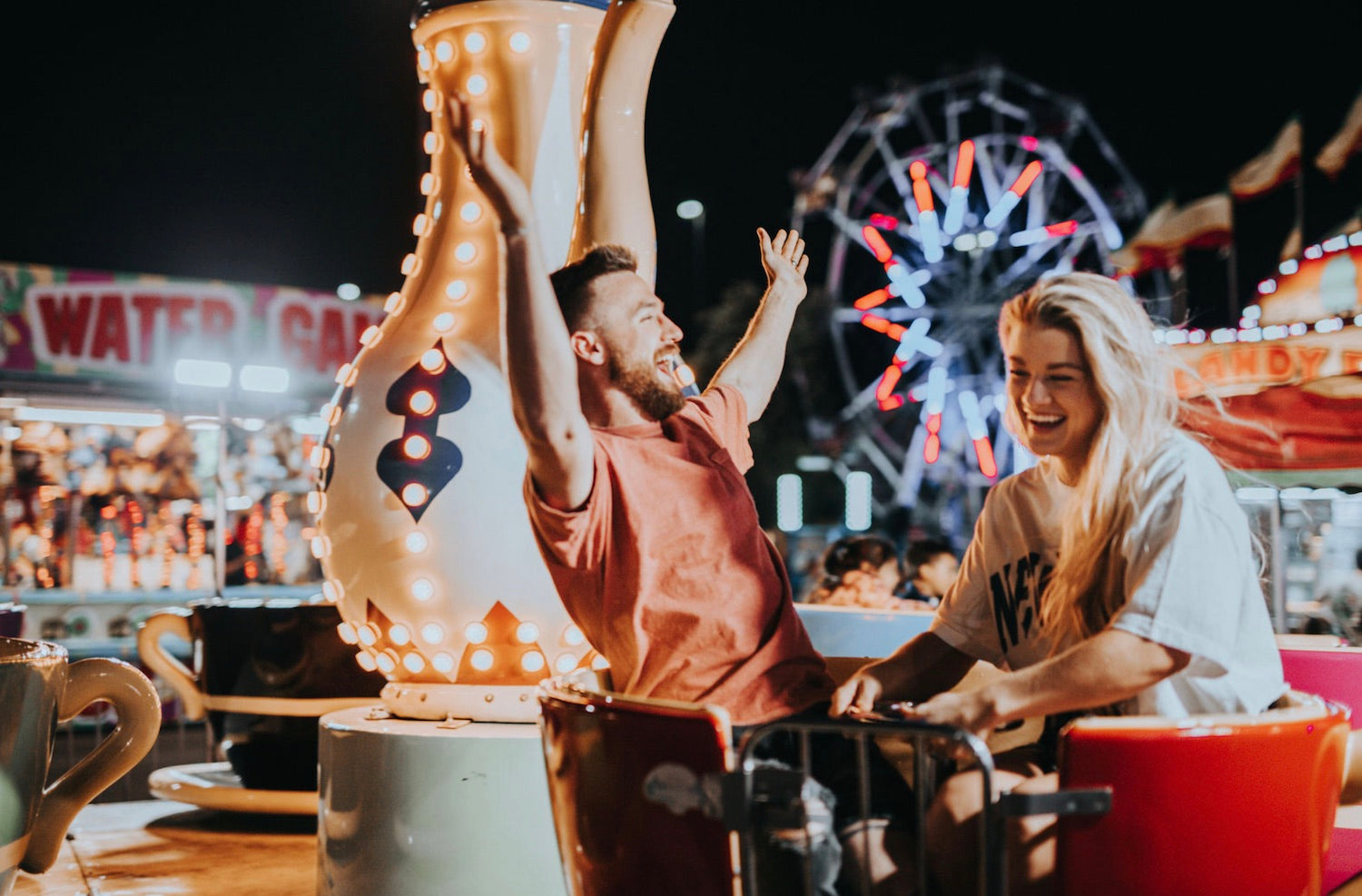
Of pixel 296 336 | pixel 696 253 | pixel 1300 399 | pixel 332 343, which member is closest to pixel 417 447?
pixel 1300 399

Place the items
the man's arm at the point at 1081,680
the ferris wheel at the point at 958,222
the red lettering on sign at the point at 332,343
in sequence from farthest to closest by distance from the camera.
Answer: the ferris wheel at the point at 958,222, the red lettering on sign at the point at 332,343, the man's arm at the point at 1081,680

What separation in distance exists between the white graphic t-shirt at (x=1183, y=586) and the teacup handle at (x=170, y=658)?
2957 mm

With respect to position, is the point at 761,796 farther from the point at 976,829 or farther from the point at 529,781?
the point at 529,781

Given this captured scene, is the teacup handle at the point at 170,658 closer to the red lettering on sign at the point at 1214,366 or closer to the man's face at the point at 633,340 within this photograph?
the man's face at the point at 633,340

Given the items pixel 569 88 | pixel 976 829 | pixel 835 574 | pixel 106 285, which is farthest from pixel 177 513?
pixel 976 829

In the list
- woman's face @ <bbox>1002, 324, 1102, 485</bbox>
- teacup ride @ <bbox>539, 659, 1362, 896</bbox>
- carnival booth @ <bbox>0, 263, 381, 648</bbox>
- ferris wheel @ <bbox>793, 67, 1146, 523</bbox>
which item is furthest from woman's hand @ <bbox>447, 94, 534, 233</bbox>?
ferris wheel @ <bbox>793, 67, 1146, 523</bbox>

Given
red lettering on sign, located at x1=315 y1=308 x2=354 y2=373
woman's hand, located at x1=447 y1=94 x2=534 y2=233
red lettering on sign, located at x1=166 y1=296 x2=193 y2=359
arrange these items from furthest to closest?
red lettering on sign, located at x1=315 y1=308 x2=354 y2=373 < red lettering on sign, located at x1=166 y1=296 x2=193 y2=359 < woman's hand, located at x1=447 y1=94 x2=534 y2=233

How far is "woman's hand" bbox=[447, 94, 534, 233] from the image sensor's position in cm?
189

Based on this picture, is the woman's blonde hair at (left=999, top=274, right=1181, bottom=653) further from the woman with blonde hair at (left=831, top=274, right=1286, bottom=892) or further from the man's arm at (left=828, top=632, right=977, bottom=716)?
the man's arm at (left=828, top=632, right=977, bottom=716)

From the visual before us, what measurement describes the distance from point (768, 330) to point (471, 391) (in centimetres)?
66

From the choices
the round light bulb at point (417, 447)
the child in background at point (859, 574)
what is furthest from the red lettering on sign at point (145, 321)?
the round light bulb at point (417, 447)

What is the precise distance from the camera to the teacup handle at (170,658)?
169 inches

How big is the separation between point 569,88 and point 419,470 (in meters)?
1.02

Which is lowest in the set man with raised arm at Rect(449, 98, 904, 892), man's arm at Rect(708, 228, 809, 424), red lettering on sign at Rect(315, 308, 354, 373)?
man with raised arm at Rect(449, 98, 904, 892)
